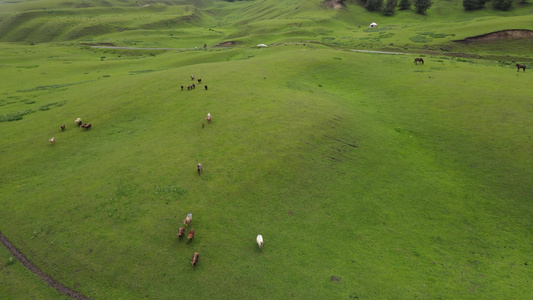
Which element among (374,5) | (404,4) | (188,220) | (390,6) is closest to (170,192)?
(188,220)

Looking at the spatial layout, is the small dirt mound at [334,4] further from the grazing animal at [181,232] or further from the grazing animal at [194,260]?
the grazing animal at [194,260]

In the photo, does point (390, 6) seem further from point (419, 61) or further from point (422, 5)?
point (419, 61)

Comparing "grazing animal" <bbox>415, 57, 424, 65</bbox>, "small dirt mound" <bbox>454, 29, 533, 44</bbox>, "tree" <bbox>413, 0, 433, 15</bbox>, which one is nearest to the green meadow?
"grazing animal" <bbox>415, 57, 424, 65</bbox>

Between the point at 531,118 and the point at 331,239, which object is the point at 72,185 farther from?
the point at 531,118

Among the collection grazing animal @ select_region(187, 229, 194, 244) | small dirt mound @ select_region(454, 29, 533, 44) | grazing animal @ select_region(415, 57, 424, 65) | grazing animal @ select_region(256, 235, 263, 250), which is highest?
small dirt mound @ select_region(454, 29, 533, 44)

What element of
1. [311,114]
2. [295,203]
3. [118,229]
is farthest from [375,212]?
[118,229]

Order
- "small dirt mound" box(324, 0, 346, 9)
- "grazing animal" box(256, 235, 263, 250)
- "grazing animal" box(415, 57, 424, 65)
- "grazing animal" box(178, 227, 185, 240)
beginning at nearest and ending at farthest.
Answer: "grazing animal" box(256, 235, 263, 250), "grazing animal" box(178, 227, 185, 240), "grazing animal" box(415, 57, 424, 65), "small dirt mound" box(324, 0, 346, 9)

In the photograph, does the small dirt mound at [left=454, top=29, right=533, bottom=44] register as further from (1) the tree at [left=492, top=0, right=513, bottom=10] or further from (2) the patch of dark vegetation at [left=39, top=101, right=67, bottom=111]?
(2) the patch of dark vegetation at [left=39, top=101, right=67, bottom=111]
